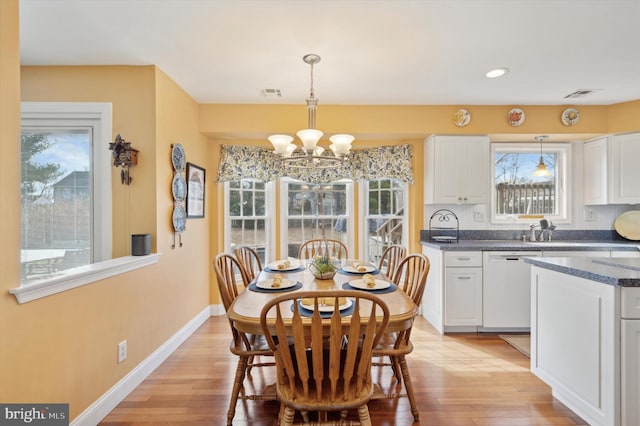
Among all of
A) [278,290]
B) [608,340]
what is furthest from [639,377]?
[278,290]

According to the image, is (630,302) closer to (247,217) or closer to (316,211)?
(316,211)

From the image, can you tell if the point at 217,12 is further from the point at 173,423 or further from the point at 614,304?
the point at 614,304

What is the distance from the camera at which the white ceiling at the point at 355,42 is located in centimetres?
180

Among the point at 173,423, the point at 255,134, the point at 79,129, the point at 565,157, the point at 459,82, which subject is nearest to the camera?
the point at 173,423

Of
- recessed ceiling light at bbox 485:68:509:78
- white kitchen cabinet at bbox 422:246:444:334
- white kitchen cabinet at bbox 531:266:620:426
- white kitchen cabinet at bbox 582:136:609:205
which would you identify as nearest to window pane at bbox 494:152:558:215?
white kitchen cabinet at bbox 582:136:609:205

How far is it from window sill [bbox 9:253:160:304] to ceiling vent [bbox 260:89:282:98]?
1904 millimetres

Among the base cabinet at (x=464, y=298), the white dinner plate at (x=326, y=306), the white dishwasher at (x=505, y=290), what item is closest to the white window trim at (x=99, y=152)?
the white dinner plate at (x=326, y=306)

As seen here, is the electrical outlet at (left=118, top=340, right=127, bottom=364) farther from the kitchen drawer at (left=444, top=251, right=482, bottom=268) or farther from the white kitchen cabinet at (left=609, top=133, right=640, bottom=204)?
the white kitchen cabinet at (left=609, top=133, right=640, bottom=204)

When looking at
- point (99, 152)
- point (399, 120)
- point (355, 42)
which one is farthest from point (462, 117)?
point (99, 152)

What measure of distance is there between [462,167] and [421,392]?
2.40 metres

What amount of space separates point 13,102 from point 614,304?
3098 millimetres

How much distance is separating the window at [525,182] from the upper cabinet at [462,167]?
46 cm

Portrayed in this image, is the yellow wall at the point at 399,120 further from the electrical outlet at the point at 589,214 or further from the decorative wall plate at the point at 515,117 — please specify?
the electrical outlet at the point at 589,214

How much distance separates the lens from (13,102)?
1.39 m
